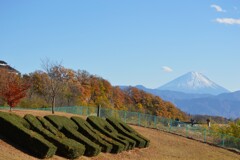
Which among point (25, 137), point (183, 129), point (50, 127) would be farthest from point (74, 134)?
point (183, 129)

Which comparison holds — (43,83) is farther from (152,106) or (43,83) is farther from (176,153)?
(176,153)

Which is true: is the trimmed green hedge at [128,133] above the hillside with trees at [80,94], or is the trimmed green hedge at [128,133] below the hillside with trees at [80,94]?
below

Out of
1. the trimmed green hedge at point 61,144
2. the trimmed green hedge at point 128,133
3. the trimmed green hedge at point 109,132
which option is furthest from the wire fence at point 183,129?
the trimmed green hedge at point 61,144

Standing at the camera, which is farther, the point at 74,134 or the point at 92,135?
the point at 92,135

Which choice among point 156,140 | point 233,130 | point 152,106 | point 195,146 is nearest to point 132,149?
point 156,140

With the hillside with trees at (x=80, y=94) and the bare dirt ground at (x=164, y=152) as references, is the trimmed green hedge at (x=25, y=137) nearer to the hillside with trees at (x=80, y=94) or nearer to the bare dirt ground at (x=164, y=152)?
the bare dirt ground at (x=164, y=152)

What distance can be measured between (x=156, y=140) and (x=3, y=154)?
64.6ft

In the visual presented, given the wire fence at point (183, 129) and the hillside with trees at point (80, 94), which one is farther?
the hillside with trees at point (80, 94)

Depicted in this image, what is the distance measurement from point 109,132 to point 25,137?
9.60m

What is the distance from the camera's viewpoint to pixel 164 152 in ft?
101

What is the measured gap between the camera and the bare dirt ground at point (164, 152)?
18.4 metres

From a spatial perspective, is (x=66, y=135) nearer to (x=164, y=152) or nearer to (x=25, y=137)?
(x=25, y=137)

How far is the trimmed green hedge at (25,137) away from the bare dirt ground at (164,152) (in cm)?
49

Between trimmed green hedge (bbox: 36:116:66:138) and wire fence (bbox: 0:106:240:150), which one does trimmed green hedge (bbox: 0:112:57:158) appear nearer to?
trimmed green hedge (bbox: 36:116:66:138)
